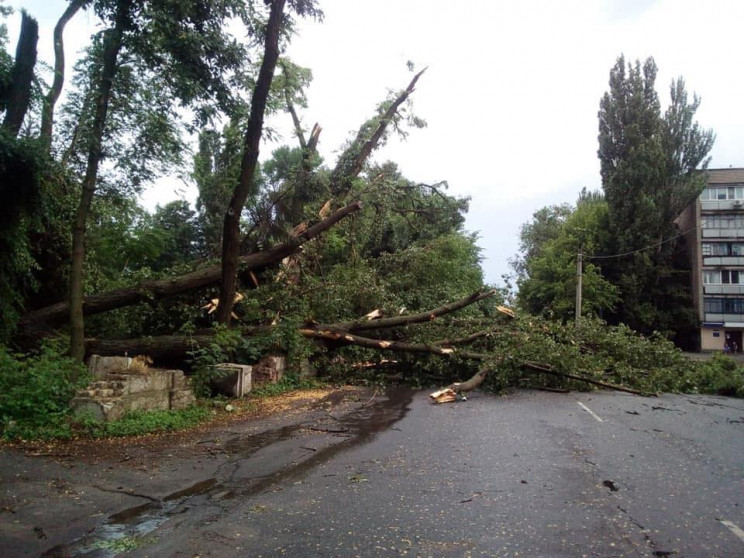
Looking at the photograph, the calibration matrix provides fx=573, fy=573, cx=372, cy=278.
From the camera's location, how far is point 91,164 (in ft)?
28.8

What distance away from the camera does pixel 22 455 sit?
5.85 m

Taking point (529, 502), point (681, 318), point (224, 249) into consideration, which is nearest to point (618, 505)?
point (529, 502)

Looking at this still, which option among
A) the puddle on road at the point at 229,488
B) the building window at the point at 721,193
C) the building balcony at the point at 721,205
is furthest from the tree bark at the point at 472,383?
the building window at the point at 721,193

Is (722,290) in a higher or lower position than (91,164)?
lower

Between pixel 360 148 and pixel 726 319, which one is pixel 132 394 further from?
pixel 726 319

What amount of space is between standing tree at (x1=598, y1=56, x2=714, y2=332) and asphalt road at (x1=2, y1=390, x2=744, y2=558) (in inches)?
1233

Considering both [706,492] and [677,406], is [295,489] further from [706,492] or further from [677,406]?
[677,406]

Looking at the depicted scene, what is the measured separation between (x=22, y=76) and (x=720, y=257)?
45853 millimetres

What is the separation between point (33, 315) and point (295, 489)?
8990mm

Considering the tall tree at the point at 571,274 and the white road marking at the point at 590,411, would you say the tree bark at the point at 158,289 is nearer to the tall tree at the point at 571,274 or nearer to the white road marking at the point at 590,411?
the white road marking at the point at 590,411

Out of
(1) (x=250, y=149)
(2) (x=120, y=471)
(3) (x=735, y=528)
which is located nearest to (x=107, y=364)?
(2) (x=120, y=471)

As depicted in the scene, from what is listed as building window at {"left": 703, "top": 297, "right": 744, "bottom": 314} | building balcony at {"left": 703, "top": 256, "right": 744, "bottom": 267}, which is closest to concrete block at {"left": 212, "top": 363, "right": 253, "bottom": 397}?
building window at {"left": 703, "top": 297, "right": 744, "bottom": 314}

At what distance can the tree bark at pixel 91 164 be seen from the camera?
28.3 ft

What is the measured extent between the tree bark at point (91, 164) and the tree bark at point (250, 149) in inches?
97.6
